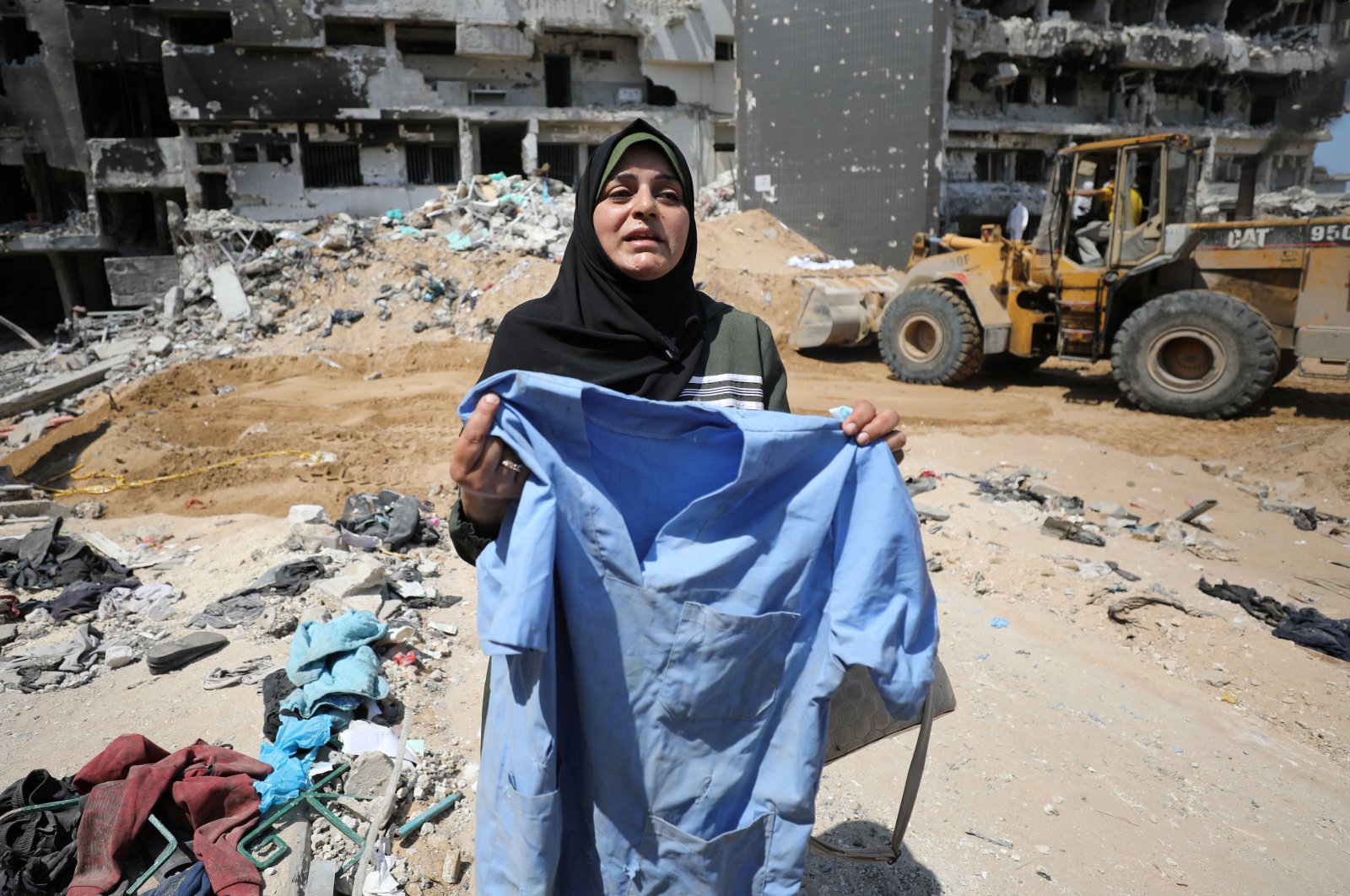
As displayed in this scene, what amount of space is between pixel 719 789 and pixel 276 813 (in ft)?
5.91

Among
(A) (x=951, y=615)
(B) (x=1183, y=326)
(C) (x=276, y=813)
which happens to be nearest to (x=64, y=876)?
(C) (x=276, y=813)

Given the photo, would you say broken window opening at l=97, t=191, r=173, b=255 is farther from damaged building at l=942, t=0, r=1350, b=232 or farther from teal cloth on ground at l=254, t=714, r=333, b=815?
teal cloth on ground at l=254, t=714, r=333, b=815

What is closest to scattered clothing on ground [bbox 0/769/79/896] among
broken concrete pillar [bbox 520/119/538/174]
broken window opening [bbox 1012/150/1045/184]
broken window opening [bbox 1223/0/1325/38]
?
broken concrete pillar [bbox 520/119/538/174]

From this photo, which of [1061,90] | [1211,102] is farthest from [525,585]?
[1211,102]

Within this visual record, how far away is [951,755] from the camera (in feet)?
9.77

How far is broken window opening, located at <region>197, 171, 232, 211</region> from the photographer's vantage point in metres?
20.7

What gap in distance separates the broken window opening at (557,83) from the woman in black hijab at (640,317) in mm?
24802

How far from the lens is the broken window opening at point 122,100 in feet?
71.1

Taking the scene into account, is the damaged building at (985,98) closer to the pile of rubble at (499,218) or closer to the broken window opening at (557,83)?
the pile of rubble at (499,218)

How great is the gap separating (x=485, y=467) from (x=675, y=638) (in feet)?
1.48

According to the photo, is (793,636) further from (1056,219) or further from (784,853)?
(1056,219)

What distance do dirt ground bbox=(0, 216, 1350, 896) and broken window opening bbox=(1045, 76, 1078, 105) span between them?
19860mm

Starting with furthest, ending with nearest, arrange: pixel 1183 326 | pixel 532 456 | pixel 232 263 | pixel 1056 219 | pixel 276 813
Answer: pixel 232 263 → pixel 1056 219 → pixel 1183 326 → pixel 276 813 → pixel 532 456

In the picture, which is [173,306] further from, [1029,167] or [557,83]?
[1029,167]
